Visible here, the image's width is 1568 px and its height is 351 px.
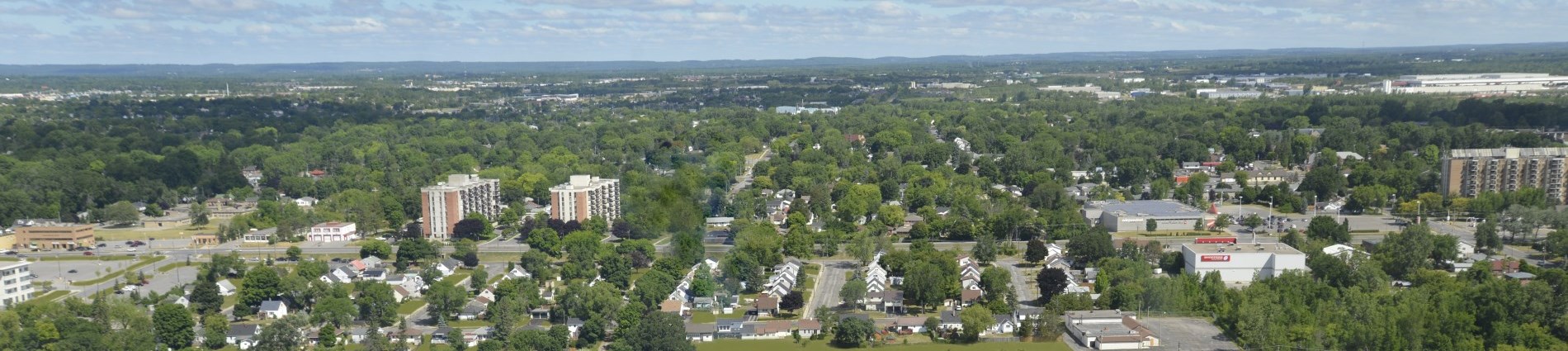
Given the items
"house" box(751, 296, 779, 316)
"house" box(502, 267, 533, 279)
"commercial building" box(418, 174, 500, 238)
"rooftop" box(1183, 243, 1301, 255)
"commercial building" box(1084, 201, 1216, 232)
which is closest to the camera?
"house" box(751, 296, 779, 316)

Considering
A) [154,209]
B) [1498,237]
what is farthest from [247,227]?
[1498,237]

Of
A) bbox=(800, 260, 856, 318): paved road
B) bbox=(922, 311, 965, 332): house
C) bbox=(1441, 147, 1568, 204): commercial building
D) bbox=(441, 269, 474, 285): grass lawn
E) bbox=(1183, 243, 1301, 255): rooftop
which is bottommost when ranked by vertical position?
bbox=(441, 269, 474, 285): grass lawn

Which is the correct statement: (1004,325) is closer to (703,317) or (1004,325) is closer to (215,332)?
(703,317)

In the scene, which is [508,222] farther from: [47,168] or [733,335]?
[47,168]

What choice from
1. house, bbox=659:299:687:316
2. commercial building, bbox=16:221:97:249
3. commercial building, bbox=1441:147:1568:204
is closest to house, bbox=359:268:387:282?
house, bbox=659:299:687:316

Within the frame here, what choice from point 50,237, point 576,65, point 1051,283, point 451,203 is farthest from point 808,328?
point 576,65

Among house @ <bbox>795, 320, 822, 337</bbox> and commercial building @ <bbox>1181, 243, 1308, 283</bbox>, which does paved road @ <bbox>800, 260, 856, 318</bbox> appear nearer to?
house @ <bbox>795, 320, 822, 337</bbox>
